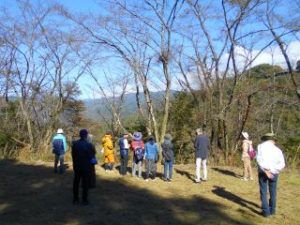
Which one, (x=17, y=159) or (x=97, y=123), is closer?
(x=17, y=159)

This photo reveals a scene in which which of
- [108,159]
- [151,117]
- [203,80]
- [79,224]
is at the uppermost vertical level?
[203,80]

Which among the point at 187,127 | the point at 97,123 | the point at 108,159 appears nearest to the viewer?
the point at 108,159

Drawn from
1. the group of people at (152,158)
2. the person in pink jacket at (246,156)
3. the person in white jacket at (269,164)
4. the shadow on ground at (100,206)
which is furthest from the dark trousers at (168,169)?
the person in white jacket at (269,164)

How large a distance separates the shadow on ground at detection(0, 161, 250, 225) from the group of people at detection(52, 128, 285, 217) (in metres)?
0.68

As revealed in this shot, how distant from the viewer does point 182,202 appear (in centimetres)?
1213

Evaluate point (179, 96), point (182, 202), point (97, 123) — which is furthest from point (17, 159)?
point (97, 123)

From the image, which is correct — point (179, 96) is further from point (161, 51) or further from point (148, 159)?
point (148, 159)

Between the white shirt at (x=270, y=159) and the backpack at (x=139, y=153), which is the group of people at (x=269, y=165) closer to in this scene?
the white shirt at (x=270, y=159)

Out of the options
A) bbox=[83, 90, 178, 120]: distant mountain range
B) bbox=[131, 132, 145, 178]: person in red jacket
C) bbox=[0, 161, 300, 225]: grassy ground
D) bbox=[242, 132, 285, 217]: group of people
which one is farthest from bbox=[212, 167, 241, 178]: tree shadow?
bbox=[83, 90, 178, 120]: distant mountain range

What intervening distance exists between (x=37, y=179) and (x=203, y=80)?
1133 cm

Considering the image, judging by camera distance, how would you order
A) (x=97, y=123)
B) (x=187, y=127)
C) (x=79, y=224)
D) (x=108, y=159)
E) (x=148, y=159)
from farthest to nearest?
1. (x=97, y=123)
2. (x=187, y=127)
3. (x=108, y=159)
4. (x=148, y=159)
5. (x=79, y=224)

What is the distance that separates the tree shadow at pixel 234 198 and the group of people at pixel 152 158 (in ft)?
1.50

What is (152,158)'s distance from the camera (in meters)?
14.8

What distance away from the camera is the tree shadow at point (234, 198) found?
38.3ft
